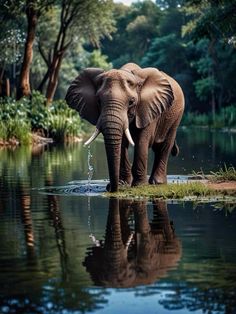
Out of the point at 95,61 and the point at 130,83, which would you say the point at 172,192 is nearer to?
the point at 130,83

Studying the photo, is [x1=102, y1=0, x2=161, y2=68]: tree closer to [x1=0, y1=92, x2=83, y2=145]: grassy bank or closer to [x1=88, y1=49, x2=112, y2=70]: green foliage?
[x1=88, y1=49, x2=112, y2=70]: green foliage

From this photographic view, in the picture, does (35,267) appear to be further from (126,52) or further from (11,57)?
(126,52)

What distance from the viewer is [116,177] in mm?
13523

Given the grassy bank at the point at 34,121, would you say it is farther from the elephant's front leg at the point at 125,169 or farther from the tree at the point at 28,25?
the elephant's front leg at the point at 125,169

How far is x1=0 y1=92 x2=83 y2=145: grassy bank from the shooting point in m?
37.5

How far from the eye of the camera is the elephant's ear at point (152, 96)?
1475 cm

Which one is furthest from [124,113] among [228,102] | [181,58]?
[181,58]

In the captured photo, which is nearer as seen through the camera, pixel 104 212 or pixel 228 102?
pixel 104 212

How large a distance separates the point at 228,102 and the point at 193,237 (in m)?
68.7

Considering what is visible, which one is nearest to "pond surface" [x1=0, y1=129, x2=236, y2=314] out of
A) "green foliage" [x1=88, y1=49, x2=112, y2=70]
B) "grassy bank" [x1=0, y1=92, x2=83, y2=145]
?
"grassy bank" [x1=0, y1=92, x2=83, y2=145]

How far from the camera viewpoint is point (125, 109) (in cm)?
1392

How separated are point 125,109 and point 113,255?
592 cm

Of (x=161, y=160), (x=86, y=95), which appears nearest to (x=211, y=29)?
(x=161, y=160)

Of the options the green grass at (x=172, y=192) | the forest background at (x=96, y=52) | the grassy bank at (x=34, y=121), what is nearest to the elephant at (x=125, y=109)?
the green grass at (x=172, y=192)
